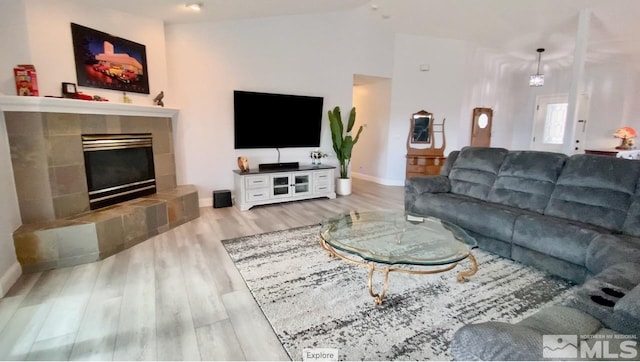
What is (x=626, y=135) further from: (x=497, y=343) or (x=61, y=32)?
(x=61, y=32)

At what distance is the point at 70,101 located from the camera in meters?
2.85

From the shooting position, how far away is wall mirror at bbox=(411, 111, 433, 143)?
256 inches

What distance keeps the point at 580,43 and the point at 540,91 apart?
12.0ft

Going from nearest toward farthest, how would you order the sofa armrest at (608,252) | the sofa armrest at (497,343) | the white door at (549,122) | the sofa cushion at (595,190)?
the sofa armrest at (497,343) < the sofa armrest at (608,252) < the sofa cushion at (595,190) < the white door at (549,122)

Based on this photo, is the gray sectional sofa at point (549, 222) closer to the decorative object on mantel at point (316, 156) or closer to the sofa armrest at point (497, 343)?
the sofa armrest at point (497, 343)

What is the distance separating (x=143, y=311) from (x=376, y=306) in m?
1.57

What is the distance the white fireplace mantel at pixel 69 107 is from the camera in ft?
8.43

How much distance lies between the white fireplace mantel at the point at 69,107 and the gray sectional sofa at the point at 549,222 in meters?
3.32

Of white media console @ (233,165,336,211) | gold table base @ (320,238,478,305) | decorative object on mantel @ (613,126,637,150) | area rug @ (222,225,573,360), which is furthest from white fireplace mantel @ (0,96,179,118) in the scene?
decorative object on mantel @ (613,126,637,150)

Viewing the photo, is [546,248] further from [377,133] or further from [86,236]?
[377,133]

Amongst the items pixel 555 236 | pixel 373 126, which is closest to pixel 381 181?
pixel 373 126

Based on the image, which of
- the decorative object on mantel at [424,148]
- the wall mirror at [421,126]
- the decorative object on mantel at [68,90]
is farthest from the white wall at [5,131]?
the wall mirror at [421,126]

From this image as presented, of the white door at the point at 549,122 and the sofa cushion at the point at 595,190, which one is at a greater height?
the white door at the point at 549,122

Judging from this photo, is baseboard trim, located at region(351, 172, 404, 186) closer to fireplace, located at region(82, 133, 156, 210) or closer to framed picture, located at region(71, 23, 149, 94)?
fireplace, located at region(82, 133, 156, 210)
